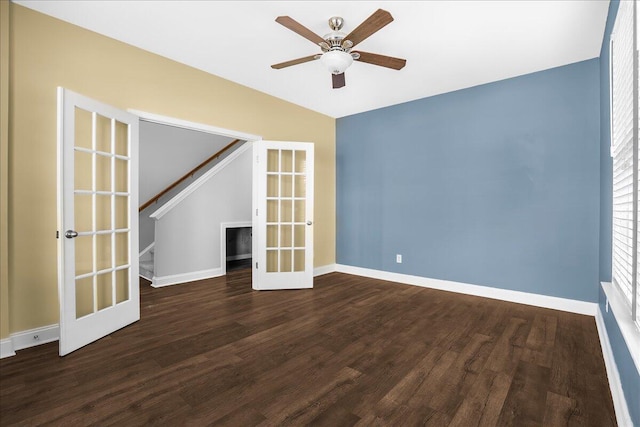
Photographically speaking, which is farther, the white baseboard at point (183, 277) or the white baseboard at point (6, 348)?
the white baseboard at point (183, 277)

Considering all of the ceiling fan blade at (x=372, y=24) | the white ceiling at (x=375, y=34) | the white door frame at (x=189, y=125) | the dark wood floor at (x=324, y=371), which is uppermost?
the white ceiling at (x=375, y=34)

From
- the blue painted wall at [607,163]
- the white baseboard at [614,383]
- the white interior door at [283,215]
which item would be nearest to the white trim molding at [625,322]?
the white baseboard at [614,383]

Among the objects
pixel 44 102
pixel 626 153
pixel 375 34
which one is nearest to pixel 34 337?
pixel 44 102

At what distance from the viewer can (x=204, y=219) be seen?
15.5ft

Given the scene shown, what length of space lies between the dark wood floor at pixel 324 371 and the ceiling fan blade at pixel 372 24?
92.4 inches

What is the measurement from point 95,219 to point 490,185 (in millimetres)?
4095

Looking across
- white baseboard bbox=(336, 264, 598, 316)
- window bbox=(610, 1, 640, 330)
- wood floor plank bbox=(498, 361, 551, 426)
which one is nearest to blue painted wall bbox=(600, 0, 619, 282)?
window bbox=(610, 1, 640, 330)

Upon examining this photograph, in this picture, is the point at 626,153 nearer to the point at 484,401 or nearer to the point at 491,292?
the point at 484,401

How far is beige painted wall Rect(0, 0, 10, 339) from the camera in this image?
2.24 m

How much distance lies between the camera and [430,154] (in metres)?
4.16

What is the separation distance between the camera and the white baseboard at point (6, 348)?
2215 mm

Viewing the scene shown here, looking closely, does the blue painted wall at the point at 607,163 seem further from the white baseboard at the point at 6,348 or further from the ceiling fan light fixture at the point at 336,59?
the white baseboard at the point at 6,348

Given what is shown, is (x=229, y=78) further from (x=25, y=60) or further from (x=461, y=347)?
(x=461, y=347)

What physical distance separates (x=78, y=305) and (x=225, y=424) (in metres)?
1.86
